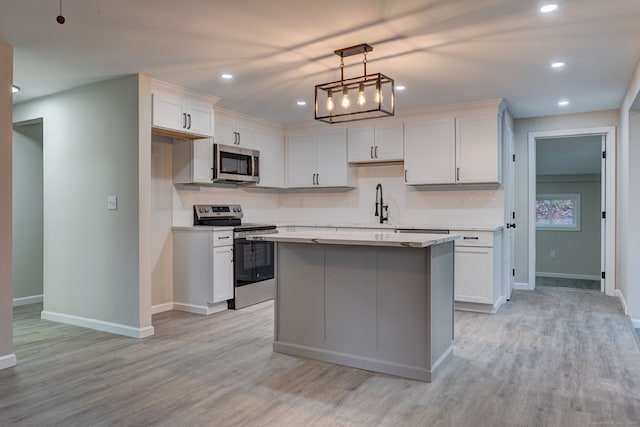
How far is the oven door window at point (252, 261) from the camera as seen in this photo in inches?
193

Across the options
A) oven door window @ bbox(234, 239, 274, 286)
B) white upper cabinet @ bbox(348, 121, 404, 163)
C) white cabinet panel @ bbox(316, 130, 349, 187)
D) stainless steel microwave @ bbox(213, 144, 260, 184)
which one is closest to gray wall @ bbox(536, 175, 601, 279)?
white upper cabinet @ bbox(348, 121, 404, 163)

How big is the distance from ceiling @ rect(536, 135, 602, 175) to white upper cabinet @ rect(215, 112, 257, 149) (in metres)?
4.10

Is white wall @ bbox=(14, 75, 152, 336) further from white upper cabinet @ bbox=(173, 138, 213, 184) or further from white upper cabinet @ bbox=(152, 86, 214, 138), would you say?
white upper cabinet @ bbox=(173, 138, 213, 184)

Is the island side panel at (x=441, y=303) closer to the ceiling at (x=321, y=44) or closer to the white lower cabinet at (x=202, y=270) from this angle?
the ceiling at (x=321, y=44)

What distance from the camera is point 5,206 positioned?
10.4 ft

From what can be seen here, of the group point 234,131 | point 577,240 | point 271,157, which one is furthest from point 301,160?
point 577,240

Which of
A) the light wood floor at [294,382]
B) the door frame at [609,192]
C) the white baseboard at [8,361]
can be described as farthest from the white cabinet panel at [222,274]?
the door frame at [609,192]

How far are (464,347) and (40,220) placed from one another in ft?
16.6

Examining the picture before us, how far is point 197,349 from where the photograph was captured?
3.48m

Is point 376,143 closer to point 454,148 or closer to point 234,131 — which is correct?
point 454,148

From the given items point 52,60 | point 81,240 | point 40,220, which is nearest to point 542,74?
point 52,60

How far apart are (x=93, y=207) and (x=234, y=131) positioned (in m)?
1.90

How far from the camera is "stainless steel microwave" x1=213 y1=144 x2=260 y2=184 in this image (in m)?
4.99

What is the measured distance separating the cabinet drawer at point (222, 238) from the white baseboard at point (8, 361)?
195 centimetres
